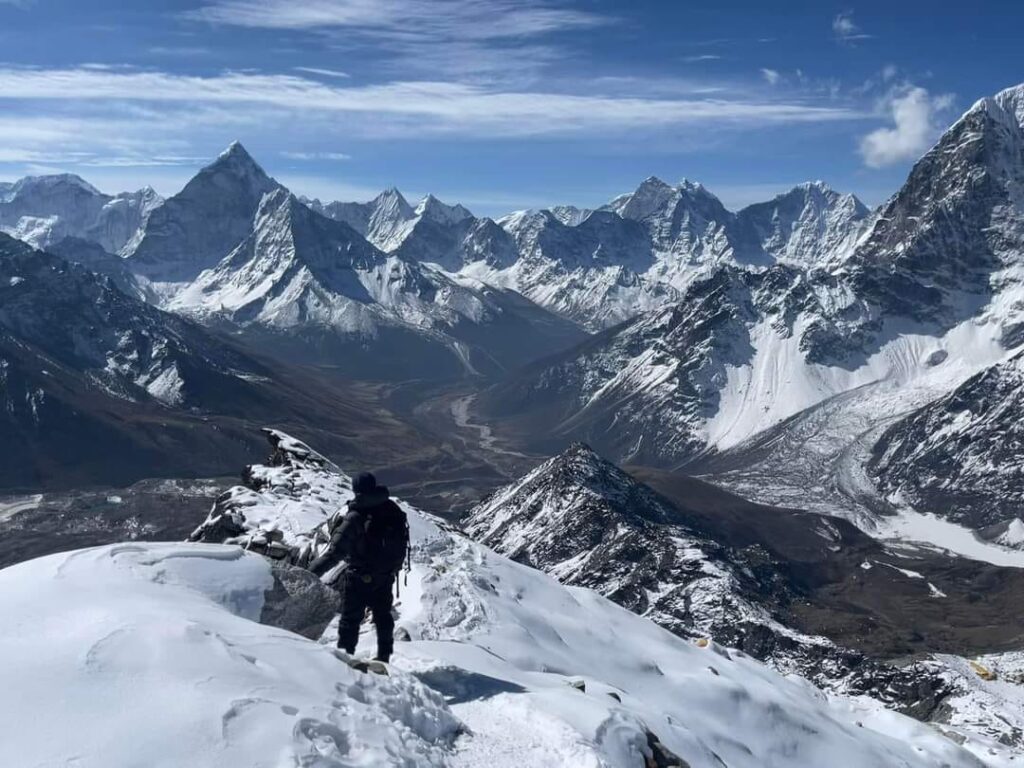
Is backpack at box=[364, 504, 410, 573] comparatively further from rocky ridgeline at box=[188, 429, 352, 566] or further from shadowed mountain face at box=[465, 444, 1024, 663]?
shadowed mountain face at box=[465, 444, 1024, 663]

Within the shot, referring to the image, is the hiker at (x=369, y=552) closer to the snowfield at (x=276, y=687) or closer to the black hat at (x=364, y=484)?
the black hat at (x=364, y=484)

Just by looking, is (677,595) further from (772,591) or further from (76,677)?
(76,677)

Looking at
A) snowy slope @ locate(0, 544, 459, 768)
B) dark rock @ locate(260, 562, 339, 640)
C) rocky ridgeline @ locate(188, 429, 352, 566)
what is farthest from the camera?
rocky ridgeline @ locate(188, 429, 352, 566)

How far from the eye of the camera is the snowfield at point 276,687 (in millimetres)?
16984

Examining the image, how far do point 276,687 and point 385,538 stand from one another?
16.7ft

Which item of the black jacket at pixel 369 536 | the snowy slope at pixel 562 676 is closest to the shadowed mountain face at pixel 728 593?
the snowy slope at pixel 562 676

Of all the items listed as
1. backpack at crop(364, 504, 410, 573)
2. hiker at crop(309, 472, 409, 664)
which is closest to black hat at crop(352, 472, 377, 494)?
hiker at crop(309, 472, 409, 664)

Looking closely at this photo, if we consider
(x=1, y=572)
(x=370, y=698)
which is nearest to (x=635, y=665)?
(x=370, y=698)

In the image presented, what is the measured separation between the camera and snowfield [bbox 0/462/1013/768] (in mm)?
16984

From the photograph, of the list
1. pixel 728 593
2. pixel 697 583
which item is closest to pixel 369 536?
pixel 728 593

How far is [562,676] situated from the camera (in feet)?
105

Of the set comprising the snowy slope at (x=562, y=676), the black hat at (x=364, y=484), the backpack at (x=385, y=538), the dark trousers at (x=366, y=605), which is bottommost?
the snowy slope at (x=562, y=676)

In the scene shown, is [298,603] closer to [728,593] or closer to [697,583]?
[728,593]

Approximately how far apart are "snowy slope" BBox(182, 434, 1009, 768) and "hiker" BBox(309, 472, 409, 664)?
1.68m
